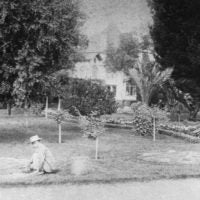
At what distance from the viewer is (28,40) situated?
57.8 ft

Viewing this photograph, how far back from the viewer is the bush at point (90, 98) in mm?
29141

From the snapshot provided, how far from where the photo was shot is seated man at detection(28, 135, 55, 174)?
34.6 feet

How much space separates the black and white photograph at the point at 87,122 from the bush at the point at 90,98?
0.07 metres

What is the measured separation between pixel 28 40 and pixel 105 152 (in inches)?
215

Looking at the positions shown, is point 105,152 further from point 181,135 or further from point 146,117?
point 181,135

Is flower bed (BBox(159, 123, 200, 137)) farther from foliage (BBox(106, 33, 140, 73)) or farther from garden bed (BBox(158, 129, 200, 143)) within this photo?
foliage (BBox(106, 33, 140, 73))

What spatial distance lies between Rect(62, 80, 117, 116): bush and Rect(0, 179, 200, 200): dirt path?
1865cm

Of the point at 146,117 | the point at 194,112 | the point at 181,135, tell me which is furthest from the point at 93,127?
the point at 194,112

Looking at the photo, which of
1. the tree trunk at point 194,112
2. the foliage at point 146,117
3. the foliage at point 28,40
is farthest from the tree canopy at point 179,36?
the foliage at point 28,40

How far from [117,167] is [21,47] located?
773 cm

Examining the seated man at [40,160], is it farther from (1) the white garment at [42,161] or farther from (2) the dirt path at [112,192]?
(2) the dirt path at [112,192]

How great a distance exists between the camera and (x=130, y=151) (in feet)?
51.4

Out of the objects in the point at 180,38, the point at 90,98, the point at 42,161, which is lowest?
the point at 42,161

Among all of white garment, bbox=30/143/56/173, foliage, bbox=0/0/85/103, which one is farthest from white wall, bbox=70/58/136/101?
white garment, bbox=30/143/56/173
